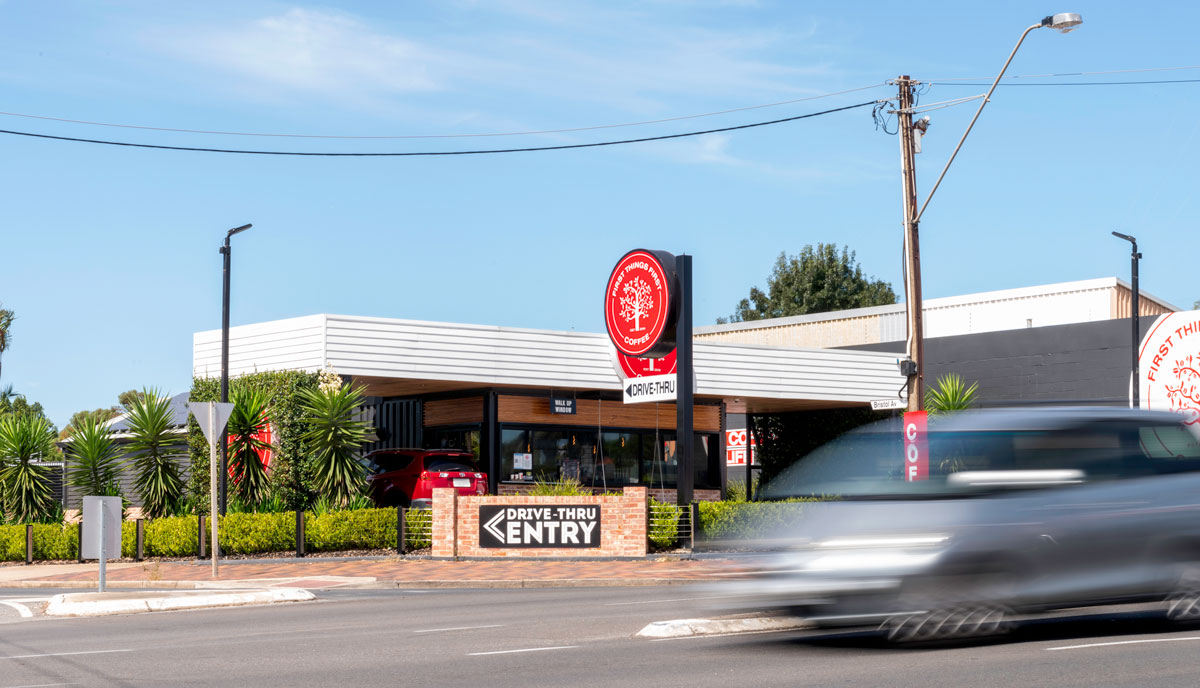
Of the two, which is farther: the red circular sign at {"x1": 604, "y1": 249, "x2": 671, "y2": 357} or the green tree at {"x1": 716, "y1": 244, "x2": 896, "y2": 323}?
the green tree at {"x1": 716, "y1": 244, "x2": 896, "y2": 323}

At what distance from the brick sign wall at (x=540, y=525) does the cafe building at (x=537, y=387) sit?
498 centimetres

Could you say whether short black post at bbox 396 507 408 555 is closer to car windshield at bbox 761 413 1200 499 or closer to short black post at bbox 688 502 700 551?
short black post at bbox 688 502 700 551

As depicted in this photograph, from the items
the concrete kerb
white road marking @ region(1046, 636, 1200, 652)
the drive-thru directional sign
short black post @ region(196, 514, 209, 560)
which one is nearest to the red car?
the drive-thru directional sign

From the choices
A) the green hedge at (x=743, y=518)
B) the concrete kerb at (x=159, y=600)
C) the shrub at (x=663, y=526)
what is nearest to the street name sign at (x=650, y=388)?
the green hedge at (x=743, y=518)

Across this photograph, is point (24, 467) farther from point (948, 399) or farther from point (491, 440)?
point (948, 399)

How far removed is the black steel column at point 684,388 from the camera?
84.3 feet

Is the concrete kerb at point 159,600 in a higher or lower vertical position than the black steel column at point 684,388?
lower

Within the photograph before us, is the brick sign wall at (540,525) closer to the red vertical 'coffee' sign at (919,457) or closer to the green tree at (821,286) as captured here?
the red vertical 'coffee' sign at (919,457)

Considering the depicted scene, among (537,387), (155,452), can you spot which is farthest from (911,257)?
(155,452)

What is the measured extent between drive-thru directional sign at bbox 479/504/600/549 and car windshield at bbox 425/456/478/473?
11.1 feet

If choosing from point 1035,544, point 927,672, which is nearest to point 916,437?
point 1035,544

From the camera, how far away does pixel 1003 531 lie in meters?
9.91

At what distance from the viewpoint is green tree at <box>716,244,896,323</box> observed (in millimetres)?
80062

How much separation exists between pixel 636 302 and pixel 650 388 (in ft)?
6.11
